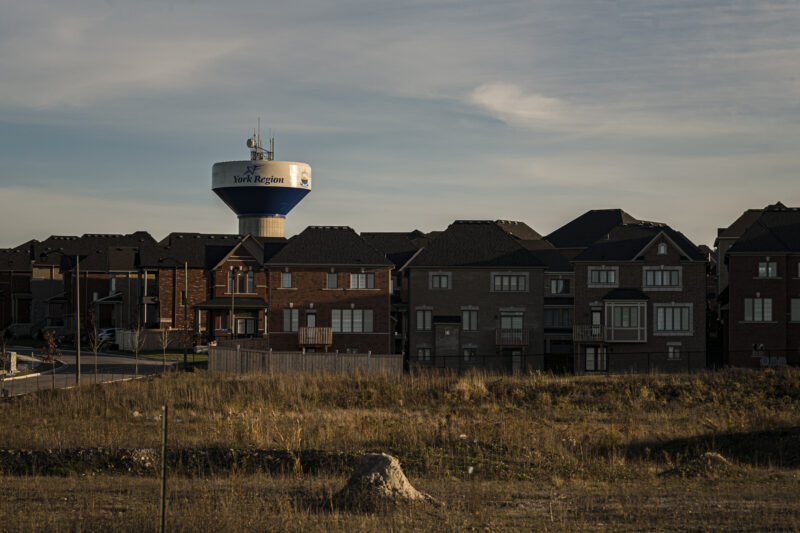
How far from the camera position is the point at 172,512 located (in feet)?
51.3

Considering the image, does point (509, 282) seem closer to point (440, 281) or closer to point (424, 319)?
point (440, 281)

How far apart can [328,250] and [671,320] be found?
2254cm

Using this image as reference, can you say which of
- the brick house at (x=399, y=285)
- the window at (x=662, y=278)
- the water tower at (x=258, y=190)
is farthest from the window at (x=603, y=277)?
the water tower at (x=258, y=190)

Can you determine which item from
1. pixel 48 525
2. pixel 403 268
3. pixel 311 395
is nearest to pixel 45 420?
pixel 311 395

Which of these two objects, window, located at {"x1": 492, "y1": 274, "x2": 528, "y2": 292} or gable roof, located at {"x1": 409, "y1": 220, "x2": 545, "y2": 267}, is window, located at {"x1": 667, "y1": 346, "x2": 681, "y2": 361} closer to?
gable roof, located at {"x1": 409, "y1": 220, "x2": 545, "y2": 267}

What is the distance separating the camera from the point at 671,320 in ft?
188

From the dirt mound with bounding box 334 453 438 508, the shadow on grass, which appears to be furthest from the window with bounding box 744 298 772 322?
the dirt mound with bounding box 334 453 438 508

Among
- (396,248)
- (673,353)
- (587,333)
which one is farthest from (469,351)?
(396,248)

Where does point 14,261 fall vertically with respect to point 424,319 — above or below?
above

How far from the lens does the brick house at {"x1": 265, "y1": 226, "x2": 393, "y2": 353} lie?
58719 millimetres

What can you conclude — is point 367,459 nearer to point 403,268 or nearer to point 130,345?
point 403,268

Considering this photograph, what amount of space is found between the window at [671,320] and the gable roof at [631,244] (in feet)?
11.3

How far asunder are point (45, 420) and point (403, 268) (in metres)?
33.2

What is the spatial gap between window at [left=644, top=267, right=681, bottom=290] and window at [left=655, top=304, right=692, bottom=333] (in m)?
1.28
